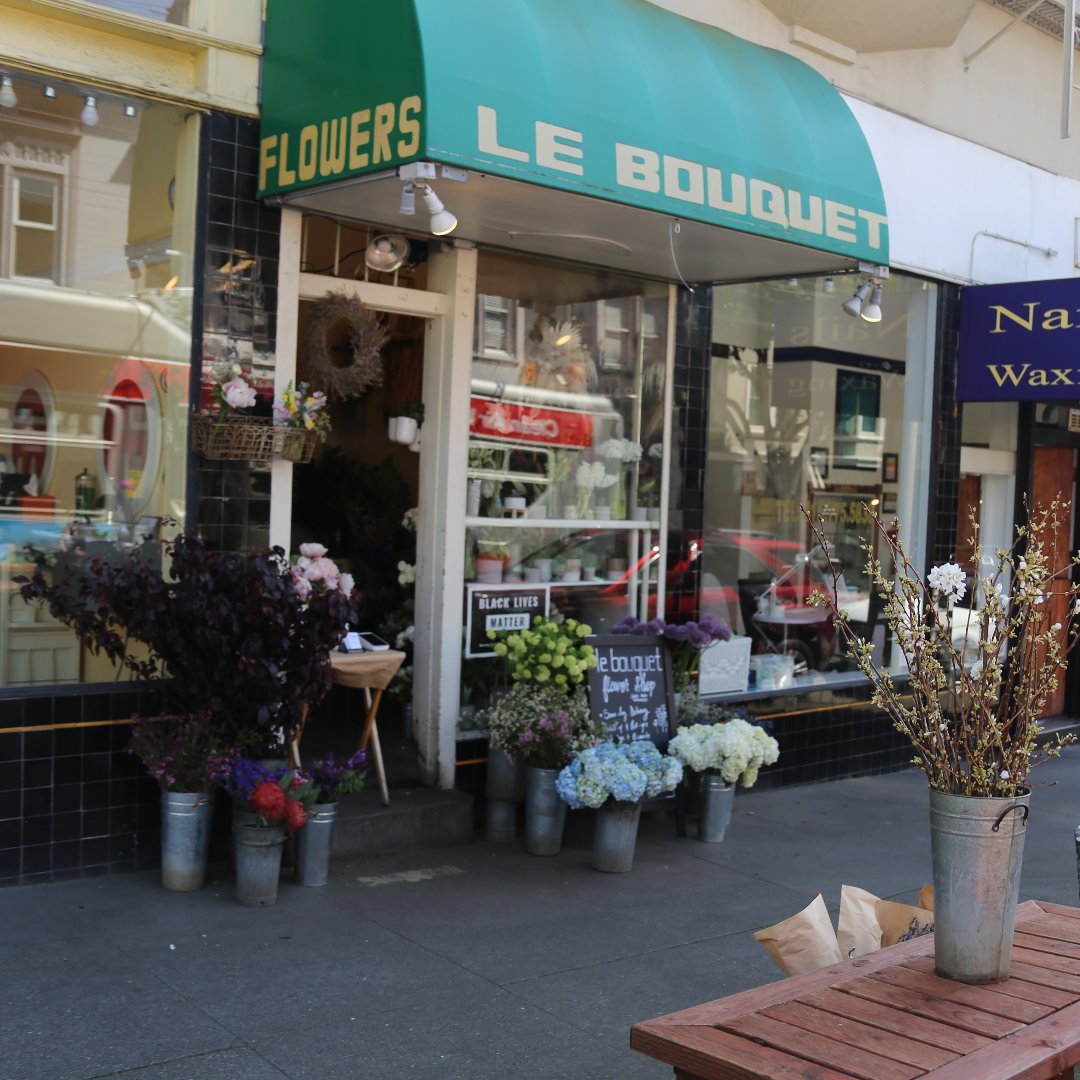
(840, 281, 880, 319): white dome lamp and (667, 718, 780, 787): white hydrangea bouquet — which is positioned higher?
(840, 281, 880, 319): white dome lamp

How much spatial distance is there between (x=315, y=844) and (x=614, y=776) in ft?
4.76

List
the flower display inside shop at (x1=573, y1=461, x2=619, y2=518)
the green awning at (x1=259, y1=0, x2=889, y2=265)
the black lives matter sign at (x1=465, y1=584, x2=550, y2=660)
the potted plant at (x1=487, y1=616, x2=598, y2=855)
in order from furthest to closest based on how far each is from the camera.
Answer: the flower display inside shop at (x1=573, y1=461, x2=619, y2=518)
the black lives matter sign at (x1=465, y1=584, x2=550, y2=660)
the potted plant at (x1=487, y1=616, x2=598, y2=855)
the green awning at (x1=259, y1=0, x2=889, y2=265)

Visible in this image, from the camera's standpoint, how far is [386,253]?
677 centimetres

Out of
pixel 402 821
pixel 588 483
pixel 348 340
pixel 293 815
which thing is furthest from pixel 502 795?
pixel 348 340

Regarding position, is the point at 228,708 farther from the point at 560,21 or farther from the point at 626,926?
the point at 560,21

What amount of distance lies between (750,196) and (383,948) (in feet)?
13.2

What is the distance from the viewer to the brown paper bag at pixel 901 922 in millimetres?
3754

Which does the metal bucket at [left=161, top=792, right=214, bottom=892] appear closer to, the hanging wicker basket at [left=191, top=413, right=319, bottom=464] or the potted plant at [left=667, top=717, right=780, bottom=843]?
the hanging wicker basket at [left=191, top=413, right=319, bottom=464]

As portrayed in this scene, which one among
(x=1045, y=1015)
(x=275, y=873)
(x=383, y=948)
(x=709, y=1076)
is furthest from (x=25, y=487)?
(x=1045, y=1015)

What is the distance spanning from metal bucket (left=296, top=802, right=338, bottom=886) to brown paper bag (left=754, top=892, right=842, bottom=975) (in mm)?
2763

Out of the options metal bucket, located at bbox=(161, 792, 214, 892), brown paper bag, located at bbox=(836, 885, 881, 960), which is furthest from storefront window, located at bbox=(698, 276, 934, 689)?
brown paper bag, located at bbox=(836, 885, 881, 960)

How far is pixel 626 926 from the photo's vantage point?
571cm

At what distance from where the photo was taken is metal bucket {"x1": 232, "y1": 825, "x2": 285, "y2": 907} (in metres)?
5.53

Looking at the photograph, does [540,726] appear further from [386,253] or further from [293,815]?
[386,253]
